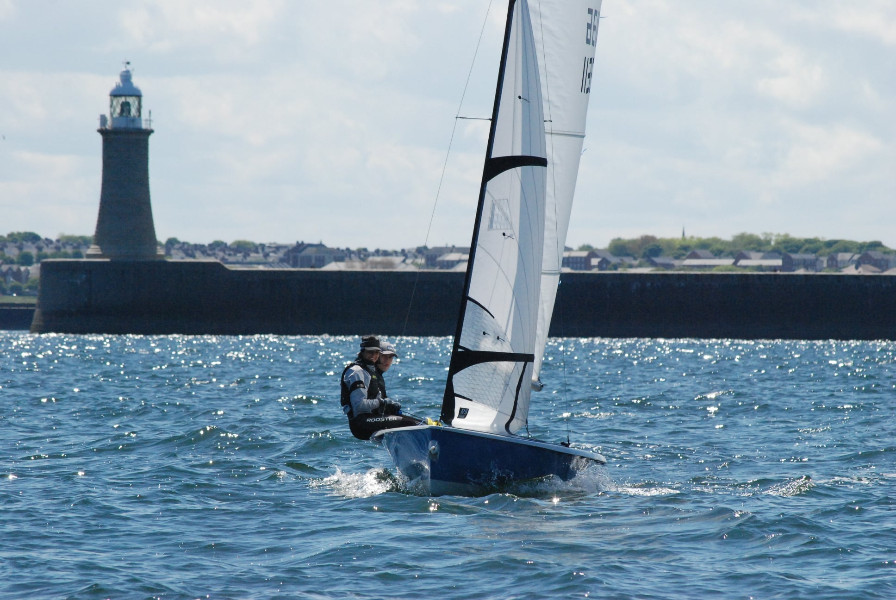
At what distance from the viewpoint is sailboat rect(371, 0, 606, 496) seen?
34.3 feet

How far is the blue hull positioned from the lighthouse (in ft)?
138

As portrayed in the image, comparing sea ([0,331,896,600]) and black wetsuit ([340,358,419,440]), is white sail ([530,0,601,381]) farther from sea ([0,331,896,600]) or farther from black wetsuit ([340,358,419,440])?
sea ([0,331,896,600])

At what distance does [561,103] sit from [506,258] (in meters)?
1.65

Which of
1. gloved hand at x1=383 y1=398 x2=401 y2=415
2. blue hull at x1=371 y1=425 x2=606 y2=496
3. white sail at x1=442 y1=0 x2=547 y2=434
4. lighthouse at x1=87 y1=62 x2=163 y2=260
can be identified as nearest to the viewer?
blue hull at x1=371 y1=425 x2=606 y2=496

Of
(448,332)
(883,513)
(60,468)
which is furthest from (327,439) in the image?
(448,332)

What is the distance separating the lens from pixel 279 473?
40.8ft

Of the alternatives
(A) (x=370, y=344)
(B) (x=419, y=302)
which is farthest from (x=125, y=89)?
(A) (x=370, y=344)

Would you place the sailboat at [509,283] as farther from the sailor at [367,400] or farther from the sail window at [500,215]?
the sailor at [367,400]

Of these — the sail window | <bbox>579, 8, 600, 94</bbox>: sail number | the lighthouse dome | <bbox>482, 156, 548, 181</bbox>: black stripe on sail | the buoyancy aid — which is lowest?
the buoyancy aid

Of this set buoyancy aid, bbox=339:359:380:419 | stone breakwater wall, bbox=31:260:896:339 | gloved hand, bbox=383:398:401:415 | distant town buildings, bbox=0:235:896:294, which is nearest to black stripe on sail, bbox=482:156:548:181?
buoyancy aid, bbox=339:359:380:419

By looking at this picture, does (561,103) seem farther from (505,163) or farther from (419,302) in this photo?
(419,302)

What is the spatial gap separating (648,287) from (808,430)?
103 feet

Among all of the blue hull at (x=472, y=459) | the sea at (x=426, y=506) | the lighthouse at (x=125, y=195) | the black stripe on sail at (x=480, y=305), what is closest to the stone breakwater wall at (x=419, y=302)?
the lighthouse at (x=125, y=195)

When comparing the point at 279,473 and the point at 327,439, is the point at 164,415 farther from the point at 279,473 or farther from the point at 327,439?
the point at 279,473
